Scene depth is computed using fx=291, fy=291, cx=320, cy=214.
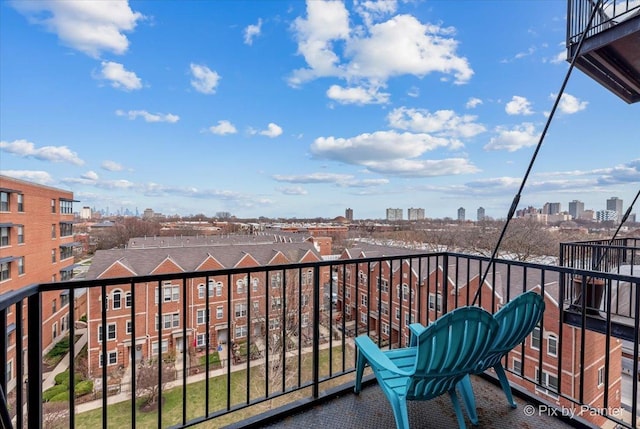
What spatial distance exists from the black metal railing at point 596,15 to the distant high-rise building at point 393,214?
68.8 feet

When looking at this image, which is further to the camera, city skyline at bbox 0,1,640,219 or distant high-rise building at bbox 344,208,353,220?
distant high-rise building at bbox 344,208,353,220

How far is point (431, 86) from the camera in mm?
12109

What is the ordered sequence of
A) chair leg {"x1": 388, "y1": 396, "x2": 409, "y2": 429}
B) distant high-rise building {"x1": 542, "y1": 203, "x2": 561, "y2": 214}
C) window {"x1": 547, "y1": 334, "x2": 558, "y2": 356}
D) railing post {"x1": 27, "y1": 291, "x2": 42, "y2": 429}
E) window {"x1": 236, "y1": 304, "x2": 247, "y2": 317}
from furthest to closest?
window {"x1": 236, "y1": 304, "x2": 247, "y2": 317}, distant high-rise building {"x1": 542, "y1": 203, "x2": 561, "y2": 214}, window {"x1": 547, "y1": 334, "x2": 558, "y2": 356}, chair leg {"x1": 388, "y1": 396, "x2": 409, "y2": 429}, railing post {"x1": 27, "y1": 291, "x2": 42, "y2": 429}

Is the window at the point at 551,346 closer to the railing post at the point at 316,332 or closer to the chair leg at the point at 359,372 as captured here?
the chair leg at the point at 359,372

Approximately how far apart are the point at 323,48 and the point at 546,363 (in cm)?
1163

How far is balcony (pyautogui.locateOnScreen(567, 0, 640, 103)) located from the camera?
269 cm

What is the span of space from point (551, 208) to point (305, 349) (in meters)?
12.4

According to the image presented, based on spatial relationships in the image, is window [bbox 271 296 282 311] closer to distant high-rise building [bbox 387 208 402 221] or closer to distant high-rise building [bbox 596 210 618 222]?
distant high-rise building [bbox 596 210 618 222]

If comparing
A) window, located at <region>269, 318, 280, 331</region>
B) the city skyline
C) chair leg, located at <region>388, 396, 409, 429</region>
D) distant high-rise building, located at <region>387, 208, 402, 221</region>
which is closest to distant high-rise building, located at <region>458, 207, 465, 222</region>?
the city skyline

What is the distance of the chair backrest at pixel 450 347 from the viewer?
1307mm

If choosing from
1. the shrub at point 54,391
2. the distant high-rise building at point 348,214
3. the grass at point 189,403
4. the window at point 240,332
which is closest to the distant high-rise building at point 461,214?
the grass at point 189,403

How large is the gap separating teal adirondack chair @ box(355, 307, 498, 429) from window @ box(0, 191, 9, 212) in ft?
61.5

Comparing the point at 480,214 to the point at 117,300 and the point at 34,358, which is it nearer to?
the point at 34,358

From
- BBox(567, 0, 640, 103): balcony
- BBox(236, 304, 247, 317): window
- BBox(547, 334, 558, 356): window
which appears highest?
BBox(567, 0, 640, 103): balcony
